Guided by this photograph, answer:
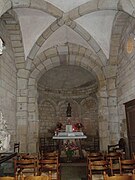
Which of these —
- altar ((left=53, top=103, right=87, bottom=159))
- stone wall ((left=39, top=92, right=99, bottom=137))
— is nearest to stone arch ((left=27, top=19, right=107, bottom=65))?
altar ((left=53, top=103, right=87, bottom=159))

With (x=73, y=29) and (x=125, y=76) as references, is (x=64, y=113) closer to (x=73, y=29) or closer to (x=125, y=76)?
(x=125, y=76)

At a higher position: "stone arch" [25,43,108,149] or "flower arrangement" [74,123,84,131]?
"stone arch" [25,43,108,149]

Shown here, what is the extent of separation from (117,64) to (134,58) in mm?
1755

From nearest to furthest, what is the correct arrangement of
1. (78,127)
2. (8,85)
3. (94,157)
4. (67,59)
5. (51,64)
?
(94,157)
(8,85)
(51,64)
(67,59)
(78,127)

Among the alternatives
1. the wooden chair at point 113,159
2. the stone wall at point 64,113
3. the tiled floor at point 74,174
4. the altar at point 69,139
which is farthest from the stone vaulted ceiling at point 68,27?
the tiled floor at point 74,174

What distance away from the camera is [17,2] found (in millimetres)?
4840

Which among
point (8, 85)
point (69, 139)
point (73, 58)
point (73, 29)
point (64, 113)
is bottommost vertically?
point (69, 139)

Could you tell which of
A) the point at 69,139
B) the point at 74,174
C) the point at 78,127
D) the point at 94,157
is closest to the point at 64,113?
the point at 78,127

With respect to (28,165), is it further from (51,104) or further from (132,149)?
(51,104)

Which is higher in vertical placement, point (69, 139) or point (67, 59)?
point (67, 59)

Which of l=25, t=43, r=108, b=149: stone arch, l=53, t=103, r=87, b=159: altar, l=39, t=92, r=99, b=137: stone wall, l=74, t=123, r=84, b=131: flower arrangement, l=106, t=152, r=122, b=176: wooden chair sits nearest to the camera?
l=106, t=152, r=122, b=176: wooden chair

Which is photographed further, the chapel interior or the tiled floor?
the chapel interior

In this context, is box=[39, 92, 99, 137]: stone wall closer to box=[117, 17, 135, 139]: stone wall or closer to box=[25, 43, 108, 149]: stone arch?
box=[25, 43, 108, 149]: stone arch

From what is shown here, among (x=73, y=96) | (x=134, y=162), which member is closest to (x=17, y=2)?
(x=134, y=162)
